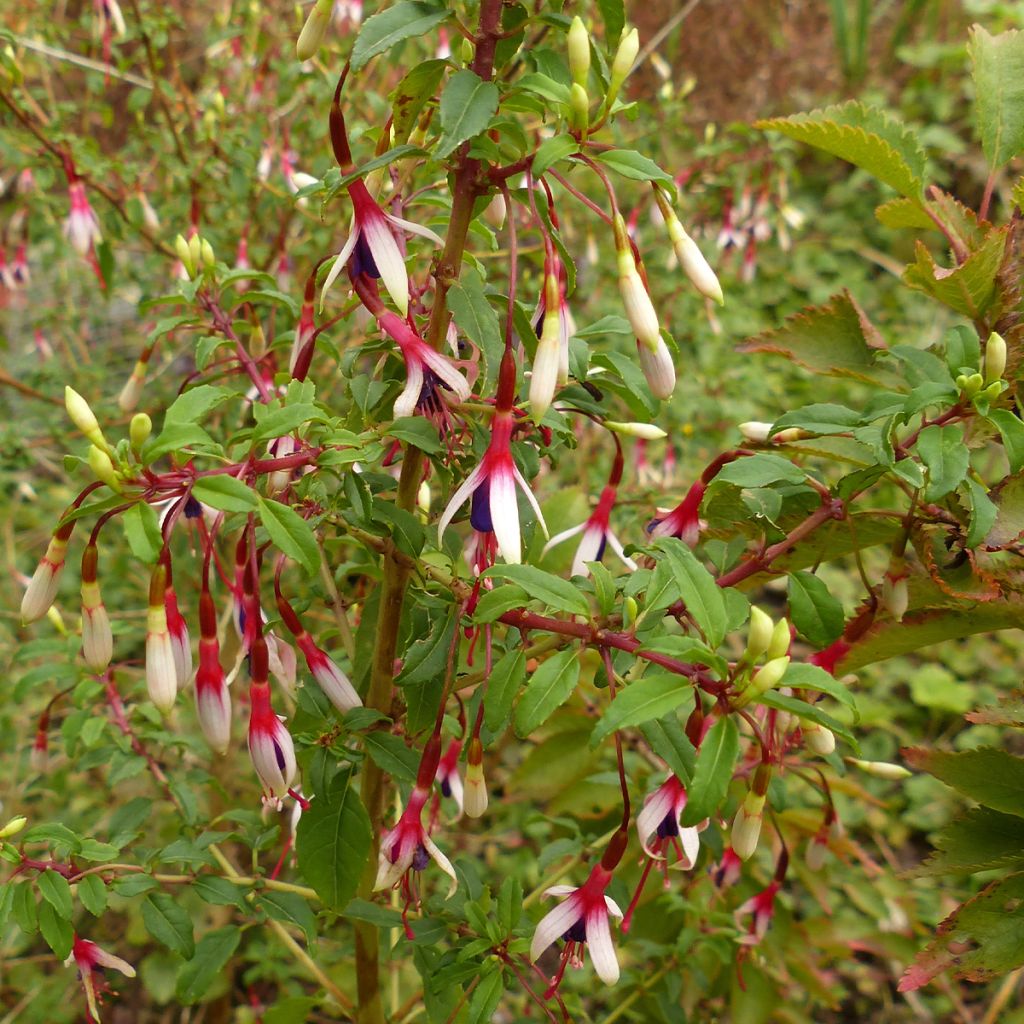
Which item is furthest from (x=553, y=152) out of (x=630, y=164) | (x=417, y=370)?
(x=417, y=370)

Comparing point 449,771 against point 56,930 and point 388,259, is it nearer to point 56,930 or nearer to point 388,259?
point 56,930

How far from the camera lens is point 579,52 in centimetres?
56

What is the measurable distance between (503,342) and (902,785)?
187 cm

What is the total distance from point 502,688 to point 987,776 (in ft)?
1.41

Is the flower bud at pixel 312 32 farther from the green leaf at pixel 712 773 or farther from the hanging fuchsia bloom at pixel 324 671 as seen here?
the green leaf at pixel 712 773

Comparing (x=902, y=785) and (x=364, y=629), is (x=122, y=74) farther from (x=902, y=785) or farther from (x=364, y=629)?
(x=902, y=785)

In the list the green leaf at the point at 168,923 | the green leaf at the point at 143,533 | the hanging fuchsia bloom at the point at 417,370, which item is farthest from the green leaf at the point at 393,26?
the green leaf at the point at 168,923

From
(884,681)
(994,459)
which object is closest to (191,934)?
(884,681)

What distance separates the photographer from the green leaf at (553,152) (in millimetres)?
540

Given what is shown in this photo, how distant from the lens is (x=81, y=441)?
1943mm

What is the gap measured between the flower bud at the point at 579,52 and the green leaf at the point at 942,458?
1.05ft

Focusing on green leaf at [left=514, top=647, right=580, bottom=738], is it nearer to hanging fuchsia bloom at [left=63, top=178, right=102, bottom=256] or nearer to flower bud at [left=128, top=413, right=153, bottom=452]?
flower bud at [left=128, top=413, right=153, bottom=452]

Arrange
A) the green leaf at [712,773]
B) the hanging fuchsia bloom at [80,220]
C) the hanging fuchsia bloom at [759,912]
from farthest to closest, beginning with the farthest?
1. the hanging fuchsia bloom at [80,220]
2. the hanging fuchsia bloom at [759,912]
3. the green leaf at [712,773]

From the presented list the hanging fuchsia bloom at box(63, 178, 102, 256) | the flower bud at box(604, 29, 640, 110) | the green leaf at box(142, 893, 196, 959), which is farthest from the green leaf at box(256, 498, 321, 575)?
the hanging fuchsia bloom at box(63, 178, 102, 256)
